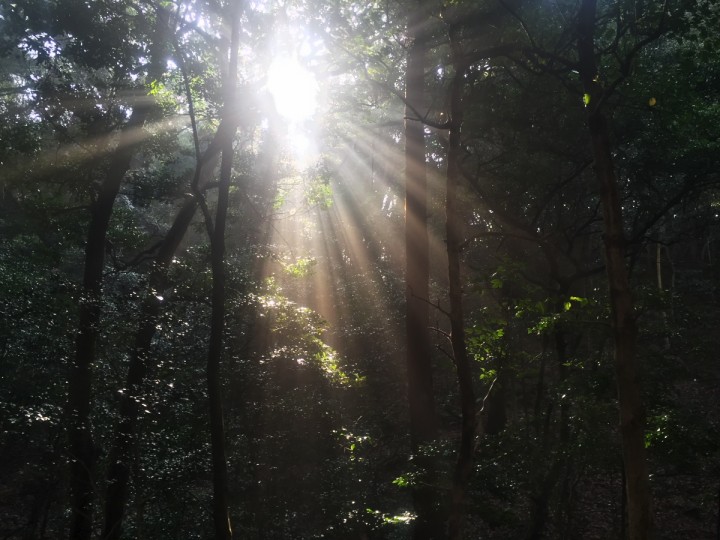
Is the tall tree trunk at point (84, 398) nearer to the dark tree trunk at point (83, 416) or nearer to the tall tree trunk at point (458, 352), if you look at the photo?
the dark tree trunk at point (83, 416)

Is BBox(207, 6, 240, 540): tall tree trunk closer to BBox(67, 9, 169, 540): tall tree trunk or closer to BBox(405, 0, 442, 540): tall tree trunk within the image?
BBox(67, 9, 169, 540): tall tree trunk

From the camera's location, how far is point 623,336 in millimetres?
4641

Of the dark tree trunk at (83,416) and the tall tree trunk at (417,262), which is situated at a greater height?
the tall tree trunk at (417,262)

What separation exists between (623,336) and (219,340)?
17.2ft

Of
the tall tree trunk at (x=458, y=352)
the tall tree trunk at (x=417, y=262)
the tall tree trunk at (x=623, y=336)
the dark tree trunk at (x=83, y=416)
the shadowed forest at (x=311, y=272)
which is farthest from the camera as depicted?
the tall tree trunk at (x=417, y=262)

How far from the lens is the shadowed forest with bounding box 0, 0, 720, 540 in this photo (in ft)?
22.9

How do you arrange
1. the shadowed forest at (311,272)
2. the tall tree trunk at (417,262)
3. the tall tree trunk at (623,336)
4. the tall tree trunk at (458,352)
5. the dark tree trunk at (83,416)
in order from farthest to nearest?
the tall tree trunk at (417,262), the dark tree trunk at (83,416), the shadowed forest at (311,272), the tall tree trunk at (458,352), the tall tree trunk at (623,336)

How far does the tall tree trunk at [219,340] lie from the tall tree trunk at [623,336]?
16.1ft

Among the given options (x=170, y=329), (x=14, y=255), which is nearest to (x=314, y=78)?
(x=170, y=329)

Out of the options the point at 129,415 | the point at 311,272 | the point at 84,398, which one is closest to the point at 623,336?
the point at 129,415

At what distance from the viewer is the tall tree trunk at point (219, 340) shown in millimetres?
7266

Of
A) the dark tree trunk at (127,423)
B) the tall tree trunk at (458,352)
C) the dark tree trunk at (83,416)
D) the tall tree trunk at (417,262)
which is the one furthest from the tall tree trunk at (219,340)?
the tall tree trunk at (458,352)

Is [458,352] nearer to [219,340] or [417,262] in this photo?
[219,340]

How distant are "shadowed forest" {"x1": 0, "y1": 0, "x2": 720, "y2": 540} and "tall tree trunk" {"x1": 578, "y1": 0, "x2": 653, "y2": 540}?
3 centimetres
